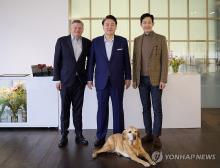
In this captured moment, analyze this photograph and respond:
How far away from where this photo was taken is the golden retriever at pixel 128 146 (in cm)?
342

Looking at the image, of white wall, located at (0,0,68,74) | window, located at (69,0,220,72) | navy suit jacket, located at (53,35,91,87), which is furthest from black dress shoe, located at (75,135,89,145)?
window, located at (69,0,220,72)

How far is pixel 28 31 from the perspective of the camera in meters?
6.25

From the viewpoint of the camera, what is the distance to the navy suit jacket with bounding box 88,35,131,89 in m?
3.84

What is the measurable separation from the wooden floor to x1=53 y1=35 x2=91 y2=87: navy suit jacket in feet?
2.40

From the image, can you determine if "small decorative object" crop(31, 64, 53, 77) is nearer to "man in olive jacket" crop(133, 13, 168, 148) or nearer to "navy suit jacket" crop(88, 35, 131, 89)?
"navy suit jacket" crop(88, 35, 131, 89)

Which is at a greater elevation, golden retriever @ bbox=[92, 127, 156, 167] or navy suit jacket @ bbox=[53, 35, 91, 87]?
navy suit jacket @ bbox=[53, 35, 91, 87]

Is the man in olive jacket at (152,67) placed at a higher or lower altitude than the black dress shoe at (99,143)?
higher

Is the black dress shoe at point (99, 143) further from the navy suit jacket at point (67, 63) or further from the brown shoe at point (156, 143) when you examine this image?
the navy suit jacket at point (67, 63)

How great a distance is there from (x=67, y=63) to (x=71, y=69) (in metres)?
0.08

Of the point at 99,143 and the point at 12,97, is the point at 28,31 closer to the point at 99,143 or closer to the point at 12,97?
the point at 12,97

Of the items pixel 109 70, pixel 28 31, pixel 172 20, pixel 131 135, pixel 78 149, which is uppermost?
pixel 172 20

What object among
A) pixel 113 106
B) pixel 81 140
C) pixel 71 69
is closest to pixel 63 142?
pixel 81 140

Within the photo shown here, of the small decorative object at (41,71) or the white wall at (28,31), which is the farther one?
the white wall at (28,31)

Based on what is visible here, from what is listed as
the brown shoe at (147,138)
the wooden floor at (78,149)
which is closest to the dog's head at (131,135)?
the wooden floor at (78,149)
